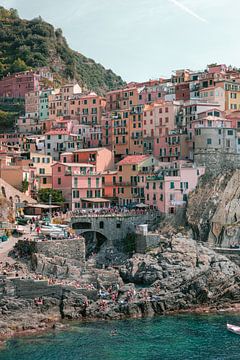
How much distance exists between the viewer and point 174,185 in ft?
237

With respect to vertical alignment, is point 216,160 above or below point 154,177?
above

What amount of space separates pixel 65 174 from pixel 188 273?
24446 millimetres

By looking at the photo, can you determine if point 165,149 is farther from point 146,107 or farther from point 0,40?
point 0,40

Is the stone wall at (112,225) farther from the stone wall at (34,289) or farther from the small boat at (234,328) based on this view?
the small boat at (234,328)

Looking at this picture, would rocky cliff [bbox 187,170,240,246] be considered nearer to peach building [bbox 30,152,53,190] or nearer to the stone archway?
the stone archway

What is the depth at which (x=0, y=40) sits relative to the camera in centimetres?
13988

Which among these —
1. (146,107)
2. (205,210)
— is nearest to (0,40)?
(146,107)

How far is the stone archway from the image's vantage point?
70125 mm

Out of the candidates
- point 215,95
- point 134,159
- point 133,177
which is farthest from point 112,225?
point 215,95

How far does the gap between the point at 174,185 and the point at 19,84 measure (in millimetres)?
54911

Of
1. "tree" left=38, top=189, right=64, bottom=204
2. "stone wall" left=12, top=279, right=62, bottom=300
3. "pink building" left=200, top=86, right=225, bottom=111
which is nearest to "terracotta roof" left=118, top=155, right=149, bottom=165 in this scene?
"tree" left=38, top=189, right=64, bottom=204

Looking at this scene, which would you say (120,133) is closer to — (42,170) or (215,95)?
(42,170)

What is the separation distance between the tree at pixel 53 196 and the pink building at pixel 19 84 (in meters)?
44.0

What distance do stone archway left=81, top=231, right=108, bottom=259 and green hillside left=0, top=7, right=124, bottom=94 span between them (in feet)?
199
